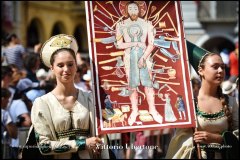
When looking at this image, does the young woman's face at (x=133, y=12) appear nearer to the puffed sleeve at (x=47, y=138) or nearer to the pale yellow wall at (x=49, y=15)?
the puffed sleeve at (x=47, y=138)

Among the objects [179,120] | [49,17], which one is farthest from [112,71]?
[49,17]

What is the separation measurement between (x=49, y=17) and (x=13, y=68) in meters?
21.2

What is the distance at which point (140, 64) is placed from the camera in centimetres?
576

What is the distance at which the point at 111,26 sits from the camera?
227 inches

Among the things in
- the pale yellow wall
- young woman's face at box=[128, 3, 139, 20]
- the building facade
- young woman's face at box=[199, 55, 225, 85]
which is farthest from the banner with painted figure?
the pale yellow wall

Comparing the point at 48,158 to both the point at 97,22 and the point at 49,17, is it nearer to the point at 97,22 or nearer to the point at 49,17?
the point at 97,22

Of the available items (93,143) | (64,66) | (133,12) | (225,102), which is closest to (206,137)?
(225,102)

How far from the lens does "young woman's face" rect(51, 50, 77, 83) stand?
211 inches

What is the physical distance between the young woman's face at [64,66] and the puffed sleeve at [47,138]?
0.78 ft

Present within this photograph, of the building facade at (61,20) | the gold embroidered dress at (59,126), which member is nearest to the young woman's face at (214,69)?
the gold embroidered dress at (59,126)

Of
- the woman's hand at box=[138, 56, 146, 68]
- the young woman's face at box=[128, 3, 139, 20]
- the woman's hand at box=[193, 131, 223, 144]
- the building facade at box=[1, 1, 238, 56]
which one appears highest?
the building facade at box=[1, 1, 238, 56]

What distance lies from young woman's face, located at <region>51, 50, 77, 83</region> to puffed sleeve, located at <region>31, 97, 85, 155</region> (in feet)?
0.78

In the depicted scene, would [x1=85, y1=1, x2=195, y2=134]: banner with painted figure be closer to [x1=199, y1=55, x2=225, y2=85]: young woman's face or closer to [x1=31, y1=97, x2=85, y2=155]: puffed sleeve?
[x1=199, y1=55, x2=225, y2=85]: young woman's face

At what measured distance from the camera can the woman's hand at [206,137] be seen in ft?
18.9
